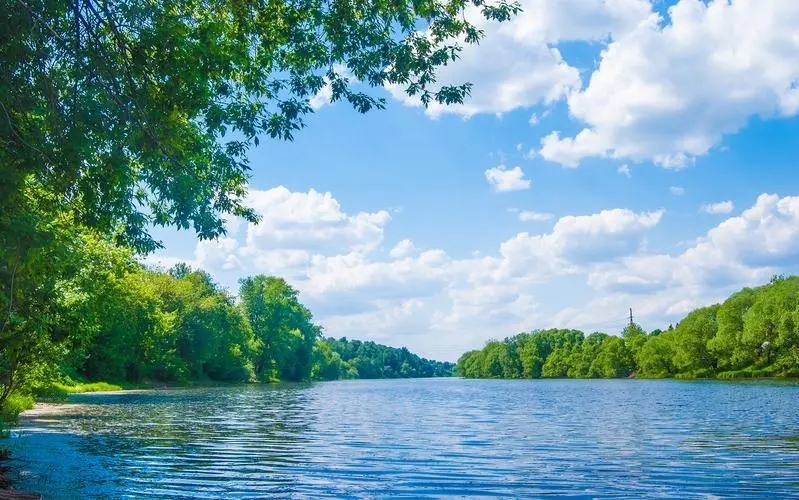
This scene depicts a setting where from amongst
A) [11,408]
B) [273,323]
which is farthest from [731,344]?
[11,408]

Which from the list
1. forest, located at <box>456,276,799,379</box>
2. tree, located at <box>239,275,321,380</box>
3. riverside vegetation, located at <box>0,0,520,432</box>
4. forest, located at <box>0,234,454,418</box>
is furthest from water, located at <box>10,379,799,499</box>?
tree, located at <box>239,275,321,380</box>

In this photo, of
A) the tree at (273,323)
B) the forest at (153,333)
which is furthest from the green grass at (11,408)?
the tree at (273,323)

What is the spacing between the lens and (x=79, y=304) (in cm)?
2958

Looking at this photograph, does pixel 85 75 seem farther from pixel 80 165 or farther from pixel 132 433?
pixel 132 433

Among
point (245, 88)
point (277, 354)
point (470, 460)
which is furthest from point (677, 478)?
point (277, 354)

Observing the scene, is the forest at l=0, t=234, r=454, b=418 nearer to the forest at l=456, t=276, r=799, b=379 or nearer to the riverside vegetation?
the riverside vegetation

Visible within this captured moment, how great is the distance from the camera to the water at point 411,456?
17625 mm

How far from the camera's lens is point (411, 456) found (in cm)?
2383

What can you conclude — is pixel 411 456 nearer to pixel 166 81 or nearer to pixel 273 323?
pixel 166 81

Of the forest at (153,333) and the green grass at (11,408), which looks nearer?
the forest at (153,333)

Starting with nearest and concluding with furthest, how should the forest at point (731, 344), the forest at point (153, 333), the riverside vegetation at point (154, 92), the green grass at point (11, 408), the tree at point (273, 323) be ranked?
the riverside vegetation at point (154, 92), the forest at point (153, 333), the green grass at point (11, 408), the forest at point (731, 344), the tree at point (273, 323)

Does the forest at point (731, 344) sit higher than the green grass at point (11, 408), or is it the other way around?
the forest at point (731, 344)

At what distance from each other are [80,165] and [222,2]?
4790 mm

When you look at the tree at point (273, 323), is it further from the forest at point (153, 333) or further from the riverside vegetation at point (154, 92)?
the riverside vegetation at point (154, 92)
